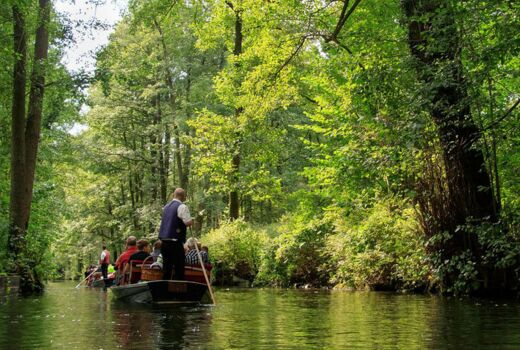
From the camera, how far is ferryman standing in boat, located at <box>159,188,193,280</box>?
11500 millimetres

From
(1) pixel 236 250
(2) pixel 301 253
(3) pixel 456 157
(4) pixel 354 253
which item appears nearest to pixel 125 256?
Result: (4) pixel 354 253

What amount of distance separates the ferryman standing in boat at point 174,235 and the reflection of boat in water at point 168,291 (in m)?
0.54

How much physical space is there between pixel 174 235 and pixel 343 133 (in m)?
6.16

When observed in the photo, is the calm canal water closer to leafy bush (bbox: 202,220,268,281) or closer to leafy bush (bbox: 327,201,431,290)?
leafy bush (bbox: 327,201,431,290)

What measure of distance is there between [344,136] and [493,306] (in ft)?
23.1

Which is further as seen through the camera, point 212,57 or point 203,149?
point 212,57

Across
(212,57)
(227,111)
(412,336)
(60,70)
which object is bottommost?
(412,336)

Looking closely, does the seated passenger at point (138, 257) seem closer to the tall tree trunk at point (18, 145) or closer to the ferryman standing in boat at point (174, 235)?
the ferryman standing in boat at point (174, 235)

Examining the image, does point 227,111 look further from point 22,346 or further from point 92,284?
point 22,346

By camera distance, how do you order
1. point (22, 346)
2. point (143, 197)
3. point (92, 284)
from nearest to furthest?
1. point (22, 346)
2. point (92, 284)
3. point (143, 197)

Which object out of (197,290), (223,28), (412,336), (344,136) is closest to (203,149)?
(223,28)

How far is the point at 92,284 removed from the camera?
91.7ft

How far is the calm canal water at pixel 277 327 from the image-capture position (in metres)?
5.68

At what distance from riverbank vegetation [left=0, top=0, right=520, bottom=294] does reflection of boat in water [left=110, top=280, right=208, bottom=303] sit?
12.8 ft
